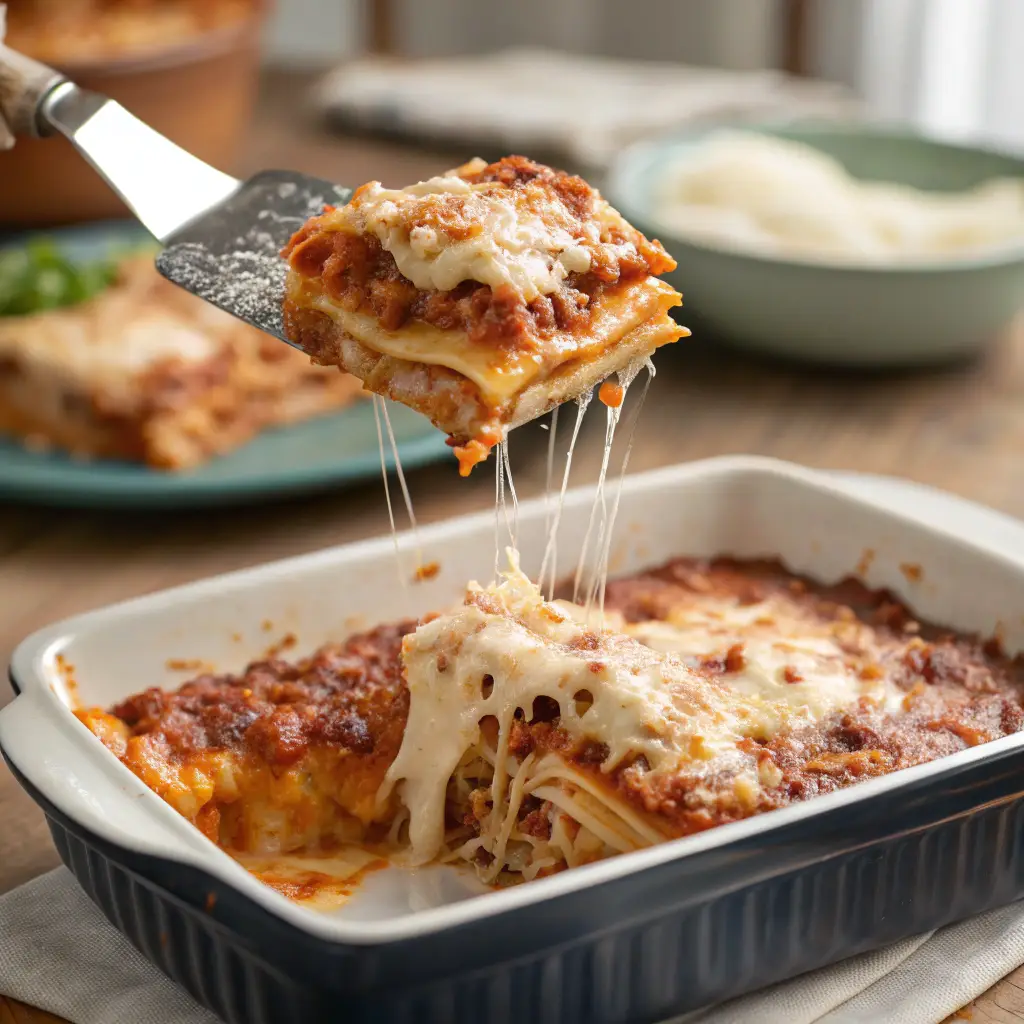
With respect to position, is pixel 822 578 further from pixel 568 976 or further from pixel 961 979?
pixel 568 976

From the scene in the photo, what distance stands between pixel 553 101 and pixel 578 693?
3.55 m

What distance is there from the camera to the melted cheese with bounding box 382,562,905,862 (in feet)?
6.48

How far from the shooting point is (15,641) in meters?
2.85

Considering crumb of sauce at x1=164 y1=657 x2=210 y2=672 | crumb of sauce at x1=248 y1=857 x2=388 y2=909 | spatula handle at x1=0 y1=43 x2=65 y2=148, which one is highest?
spatula handle at x1=0 y1=43 x2=65 y2=148

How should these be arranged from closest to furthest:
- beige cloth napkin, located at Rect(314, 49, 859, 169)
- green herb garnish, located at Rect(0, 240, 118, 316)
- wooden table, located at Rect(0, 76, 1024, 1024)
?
1. wooden table, located at Rect(0, 76, 1024, 1024)
2. green herb garnish, located at Rect(0, 240, 118, 316)
3. beige cloth napkin, located at Rect(314, 49, 859, 169)

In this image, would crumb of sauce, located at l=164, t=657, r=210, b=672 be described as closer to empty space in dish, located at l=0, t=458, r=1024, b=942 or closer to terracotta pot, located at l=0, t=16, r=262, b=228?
empty space in dish, located at l=0, t=458, r=1024, b=942

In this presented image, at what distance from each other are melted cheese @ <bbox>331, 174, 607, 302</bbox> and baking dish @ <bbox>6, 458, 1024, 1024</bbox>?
669mm

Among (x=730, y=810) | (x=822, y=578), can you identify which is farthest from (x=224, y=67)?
(x=730, y=810)

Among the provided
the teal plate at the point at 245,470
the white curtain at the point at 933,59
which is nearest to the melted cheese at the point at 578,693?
the teal plate at the point at 245,470

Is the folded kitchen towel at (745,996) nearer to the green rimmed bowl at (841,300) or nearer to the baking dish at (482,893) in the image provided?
the baking dish at (482,893)

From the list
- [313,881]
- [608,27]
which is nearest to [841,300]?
[313,881]

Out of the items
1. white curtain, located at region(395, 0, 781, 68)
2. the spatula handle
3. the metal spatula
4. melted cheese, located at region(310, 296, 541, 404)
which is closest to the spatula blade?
the metal spatula

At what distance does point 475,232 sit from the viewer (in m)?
2.00

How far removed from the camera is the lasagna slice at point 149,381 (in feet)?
11.2
